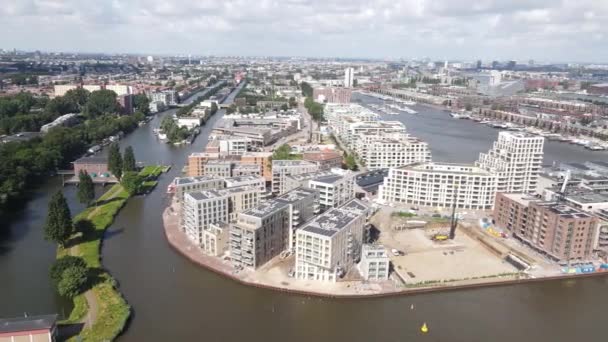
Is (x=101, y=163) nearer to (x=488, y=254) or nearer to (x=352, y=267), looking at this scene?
(x=352, y=267)

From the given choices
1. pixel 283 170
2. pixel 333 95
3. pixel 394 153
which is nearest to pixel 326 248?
pixel 283 170

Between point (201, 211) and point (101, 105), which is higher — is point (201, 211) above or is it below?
below

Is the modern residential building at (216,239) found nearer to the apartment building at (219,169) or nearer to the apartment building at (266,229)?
the apartment building at (266,229)

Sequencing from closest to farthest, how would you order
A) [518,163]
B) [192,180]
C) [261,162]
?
[192,180] → [518,163] → [261,162]

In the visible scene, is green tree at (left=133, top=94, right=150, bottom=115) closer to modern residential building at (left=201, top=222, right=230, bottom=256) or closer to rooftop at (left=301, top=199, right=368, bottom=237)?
modern residential building at (left=201, top=222, right=230, bottom=256)

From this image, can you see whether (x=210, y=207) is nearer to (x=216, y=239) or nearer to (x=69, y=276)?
(x=216, y=239)

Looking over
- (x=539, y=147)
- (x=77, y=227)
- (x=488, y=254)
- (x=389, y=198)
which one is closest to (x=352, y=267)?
(x=488, y=254)

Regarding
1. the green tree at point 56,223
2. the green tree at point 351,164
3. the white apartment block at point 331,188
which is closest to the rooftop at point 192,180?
the white apartment block at point 331,188
